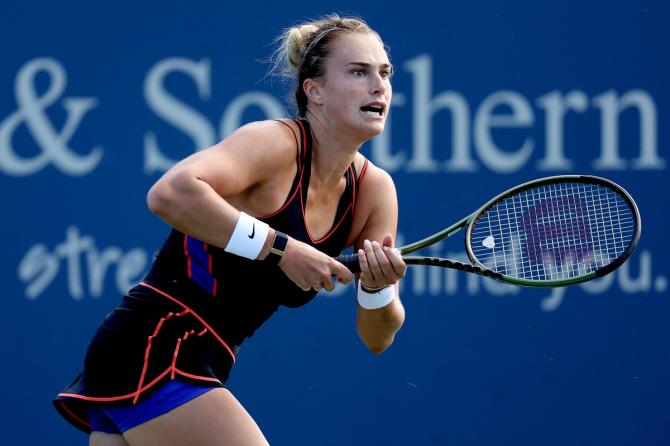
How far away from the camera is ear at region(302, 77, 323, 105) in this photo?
320 cm

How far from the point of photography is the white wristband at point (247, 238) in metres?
2.81

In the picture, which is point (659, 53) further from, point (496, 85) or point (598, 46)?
point (496, 85)

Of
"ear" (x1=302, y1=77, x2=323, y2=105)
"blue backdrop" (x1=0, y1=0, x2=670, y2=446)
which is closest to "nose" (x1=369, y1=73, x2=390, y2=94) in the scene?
"ear" (x1=302, y1=77, x2=323, y2=105)

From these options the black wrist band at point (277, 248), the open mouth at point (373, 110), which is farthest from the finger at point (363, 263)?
the open mouth at point (373, 110)

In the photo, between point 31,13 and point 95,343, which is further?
point 31,13

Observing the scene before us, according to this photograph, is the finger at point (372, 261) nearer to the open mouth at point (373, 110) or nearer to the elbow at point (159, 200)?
the open mouth at point (373, 110)

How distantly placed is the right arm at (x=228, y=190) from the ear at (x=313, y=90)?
264mm

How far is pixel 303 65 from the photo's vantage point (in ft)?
10.8

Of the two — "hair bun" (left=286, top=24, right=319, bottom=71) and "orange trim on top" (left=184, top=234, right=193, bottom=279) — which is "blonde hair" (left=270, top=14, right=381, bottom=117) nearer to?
"hair bun" (left=286, top=24, right=319, bottom=71)

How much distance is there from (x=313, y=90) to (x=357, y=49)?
167 mm

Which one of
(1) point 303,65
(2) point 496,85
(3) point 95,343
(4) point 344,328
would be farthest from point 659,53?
(3) point 95,343

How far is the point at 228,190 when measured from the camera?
9.32 ft

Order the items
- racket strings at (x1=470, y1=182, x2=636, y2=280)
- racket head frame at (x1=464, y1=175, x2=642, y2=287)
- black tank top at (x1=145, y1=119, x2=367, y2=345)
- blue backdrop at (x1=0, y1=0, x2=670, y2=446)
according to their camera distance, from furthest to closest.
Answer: blue backdrop at (x1=0, y1=0, x2=670, y2=446) → racket strings at (x1=470, y1=182, x2=636, y2=280) → racket head frame at (x1=464, y1=175, x2=642, y2=287) → black tank top at (x1=145, y1=119, x2=367, y2=345)

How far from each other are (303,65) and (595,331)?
6.76 feet
